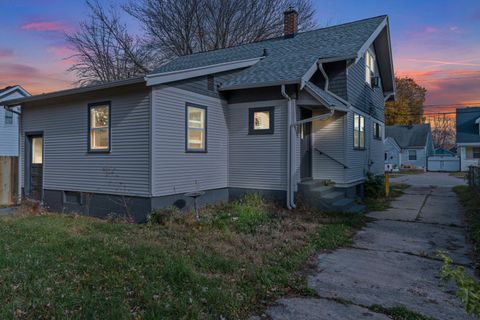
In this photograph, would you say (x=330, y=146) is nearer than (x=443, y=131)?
Yes

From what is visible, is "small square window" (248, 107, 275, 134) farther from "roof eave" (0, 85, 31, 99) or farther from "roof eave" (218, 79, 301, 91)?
"roof eave" (0, 85, 31, 99)

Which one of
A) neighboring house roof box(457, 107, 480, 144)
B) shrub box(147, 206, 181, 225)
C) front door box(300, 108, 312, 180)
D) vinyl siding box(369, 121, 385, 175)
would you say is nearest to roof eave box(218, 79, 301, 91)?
front door box(300, 108, 312, 180)

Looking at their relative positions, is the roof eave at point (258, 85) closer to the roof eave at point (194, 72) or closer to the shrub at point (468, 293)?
the roof eave at point (194, 72)

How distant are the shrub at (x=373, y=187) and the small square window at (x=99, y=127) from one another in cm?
988

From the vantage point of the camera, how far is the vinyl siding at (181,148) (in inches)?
325

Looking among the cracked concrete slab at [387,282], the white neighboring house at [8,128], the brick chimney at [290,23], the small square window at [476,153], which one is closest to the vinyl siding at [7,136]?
the white neighboring house at [8,128]

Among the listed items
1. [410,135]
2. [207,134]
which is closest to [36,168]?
[207,134]

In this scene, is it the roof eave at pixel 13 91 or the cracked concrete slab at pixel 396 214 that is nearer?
the cracked concrete slab at pixel 396 214

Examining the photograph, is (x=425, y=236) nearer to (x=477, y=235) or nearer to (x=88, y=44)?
(x=477, y=235)

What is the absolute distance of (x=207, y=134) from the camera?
998 centimetres

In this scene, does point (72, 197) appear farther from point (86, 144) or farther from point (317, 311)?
point (317, 311)

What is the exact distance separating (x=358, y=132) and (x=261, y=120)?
4236 mm

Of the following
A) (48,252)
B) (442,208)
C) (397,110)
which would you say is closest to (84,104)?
(48,252)

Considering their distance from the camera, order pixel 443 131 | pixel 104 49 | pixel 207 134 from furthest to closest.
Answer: pixel 443 131
pixel 104 49
pixel 207 134
